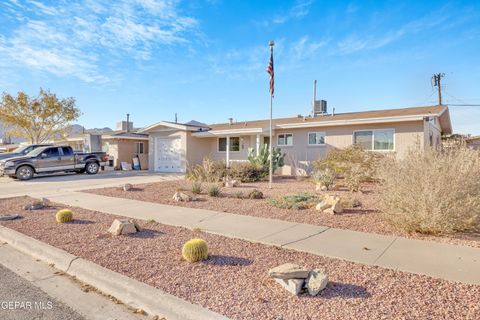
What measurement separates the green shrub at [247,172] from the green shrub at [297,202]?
561cm

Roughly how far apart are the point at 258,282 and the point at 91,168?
64.8ft

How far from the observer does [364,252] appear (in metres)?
4.75

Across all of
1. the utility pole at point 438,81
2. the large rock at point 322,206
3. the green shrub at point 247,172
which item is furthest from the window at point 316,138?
the utility pole at point 438,81

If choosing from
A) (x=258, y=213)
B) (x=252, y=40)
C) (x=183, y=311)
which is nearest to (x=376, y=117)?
(x=252, y=40)

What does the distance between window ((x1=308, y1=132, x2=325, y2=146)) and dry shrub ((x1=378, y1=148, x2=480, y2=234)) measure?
1115 cm

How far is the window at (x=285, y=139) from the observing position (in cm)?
1827

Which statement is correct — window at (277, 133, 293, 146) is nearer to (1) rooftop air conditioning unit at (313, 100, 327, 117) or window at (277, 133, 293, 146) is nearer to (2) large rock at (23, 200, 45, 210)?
(1) rooftop air conditioning unit at (313, 100, 327, 117)

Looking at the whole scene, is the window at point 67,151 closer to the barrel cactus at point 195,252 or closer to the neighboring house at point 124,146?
the neighboring house at point 124,146

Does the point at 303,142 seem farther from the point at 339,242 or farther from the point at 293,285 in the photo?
the point at 293,285

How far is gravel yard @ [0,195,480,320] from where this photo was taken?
9.77 ft

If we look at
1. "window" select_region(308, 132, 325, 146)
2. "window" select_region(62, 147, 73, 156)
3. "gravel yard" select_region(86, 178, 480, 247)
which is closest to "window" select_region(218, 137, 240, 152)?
"window" select_region(308, 132, 325, 146)

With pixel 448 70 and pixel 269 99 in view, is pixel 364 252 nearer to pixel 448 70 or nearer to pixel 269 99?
pixel 269 99

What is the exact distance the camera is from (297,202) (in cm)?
865

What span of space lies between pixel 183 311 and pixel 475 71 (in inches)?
888
